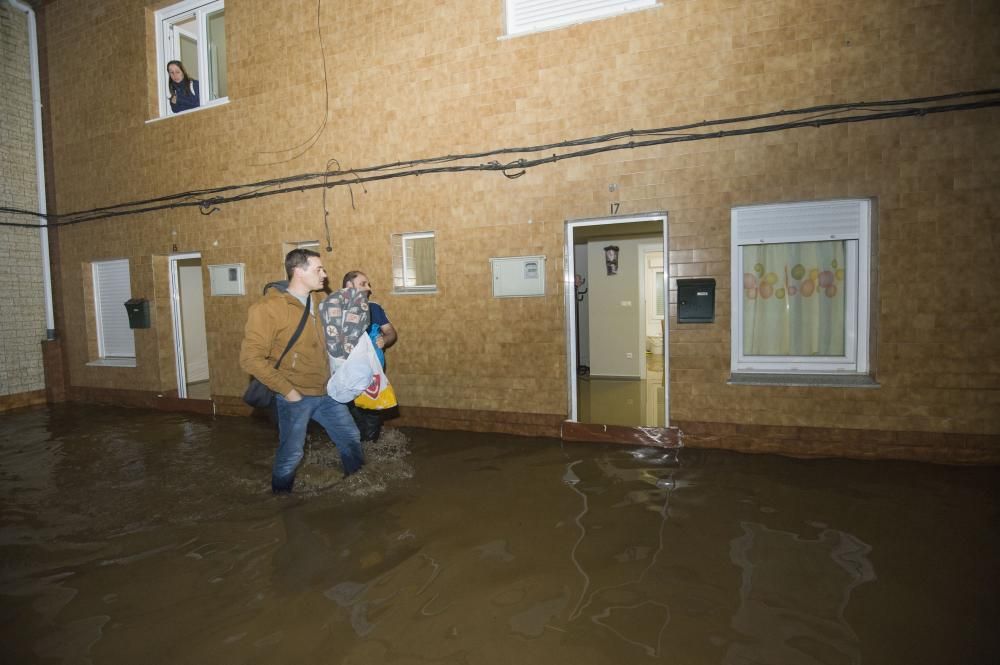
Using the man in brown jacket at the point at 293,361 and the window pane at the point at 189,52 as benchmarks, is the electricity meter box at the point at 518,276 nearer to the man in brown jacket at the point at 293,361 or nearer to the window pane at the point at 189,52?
the man in brown jacket at the point at 293,361

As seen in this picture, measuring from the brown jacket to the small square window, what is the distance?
2.35 metres

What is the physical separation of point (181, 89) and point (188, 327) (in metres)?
3.94

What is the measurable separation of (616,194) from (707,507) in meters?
3.14

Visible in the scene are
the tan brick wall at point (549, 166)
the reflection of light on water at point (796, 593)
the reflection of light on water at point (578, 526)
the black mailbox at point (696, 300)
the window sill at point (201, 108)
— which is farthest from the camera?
the window sill at point (201, 108)

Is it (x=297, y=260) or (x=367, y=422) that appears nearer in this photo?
(x=297, y=260)

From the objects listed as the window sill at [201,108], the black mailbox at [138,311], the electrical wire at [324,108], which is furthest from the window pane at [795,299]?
the black mailbox at [138,311]

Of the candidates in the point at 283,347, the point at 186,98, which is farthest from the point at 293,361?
the point at 186,98

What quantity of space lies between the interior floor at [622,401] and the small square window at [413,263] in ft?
8.36

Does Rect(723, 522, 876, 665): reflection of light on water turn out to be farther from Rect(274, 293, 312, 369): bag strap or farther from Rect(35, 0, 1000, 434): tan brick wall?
Rect(274, 293, 312, 369): bag strap

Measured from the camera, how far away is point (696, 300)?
5.12 m

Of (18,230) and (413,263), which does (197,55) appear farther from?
(413,263)

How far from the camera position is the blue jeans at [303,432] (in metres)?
3.94

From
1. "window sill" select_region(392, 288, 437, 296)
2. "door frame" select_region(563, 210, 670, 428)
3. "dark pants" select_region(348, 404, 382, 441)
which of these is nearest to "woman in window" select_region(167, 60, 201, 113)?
"window sill" select_region(392, 288, 437, 296)

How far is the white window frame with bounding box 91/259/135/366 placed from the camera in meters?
8.39
